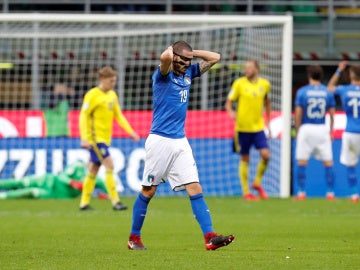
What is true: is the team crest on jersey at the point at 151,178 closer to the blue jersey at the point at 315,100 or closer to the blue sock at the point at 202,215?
the blue sock at the point at 202,215

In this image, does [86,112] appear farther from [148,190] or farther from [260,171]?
[148,190]

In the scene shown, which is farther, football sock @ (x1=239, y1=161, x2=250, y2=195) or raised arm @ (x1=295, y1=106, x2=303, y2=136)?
football sock @ (x1=239, y1=161, x2=250, y2=195)

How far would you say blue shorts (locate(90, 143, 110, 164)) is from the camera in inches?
646

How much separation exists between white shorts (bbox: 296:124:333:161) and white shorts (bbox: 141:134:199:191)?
8.70 m

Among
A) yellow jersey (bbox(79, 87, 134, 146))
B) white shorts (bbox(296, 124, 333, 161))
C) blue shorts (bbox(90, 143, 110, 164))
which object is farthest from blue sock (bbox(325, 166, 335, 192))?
blue shorts (bbox(90, 143, 110, 164))

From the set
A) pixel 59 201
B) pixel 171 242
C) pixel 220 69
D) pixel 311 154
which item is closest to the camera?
pixel 171 242

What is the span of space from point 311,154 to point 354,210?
159 inches

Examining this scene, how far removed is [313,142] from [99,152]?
4.39 m

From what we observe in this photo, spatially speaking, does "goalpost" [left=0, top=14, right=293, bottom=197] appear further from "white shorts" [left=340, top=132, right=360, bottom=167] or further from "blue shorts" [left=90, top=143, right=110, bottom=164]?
"blue shorts" [left=90, top=143, right=110, bottom=164]

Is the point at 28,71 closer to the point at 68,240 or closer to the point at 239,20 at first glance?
the point at 239,20

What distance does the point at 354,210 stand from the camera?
16.4m

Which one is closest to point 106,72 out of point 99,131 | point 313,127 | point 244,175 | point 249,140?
point 99,131

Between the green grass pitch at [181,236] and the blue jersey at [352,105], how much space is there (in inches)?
53.7

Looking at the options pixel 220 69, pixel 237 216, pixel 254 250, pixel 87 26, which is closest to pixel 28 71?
pixel 87 26
